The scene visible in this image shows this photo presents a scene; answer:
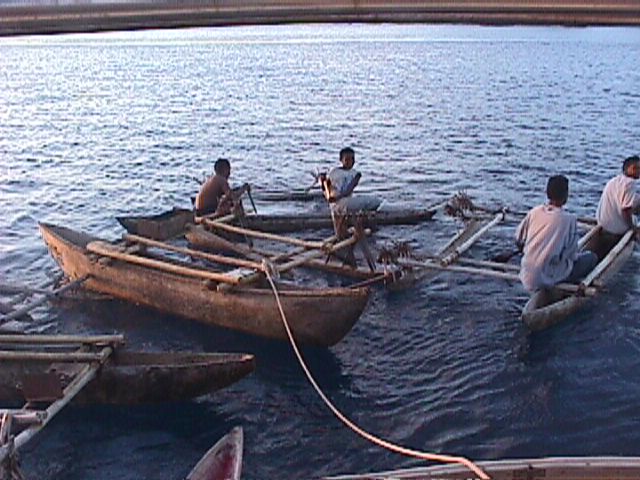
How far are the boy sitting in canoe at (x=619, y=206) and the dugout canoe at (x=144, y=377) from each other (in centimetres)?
755

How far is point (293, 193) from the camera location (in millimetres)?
20391

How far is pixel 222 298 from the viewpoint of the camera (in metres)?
11.4

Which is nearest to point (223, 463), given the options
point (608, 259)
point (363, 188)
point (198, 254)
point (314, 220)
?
point (198, 254)

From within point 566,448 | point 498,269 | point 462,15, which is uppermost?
point 462,15

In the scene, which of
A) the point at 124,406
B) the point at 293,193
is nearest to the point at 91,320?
the point at 124,406

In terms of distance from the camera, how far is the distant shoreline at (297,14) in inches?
444

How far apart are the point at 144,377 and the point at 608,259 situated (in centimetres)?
749

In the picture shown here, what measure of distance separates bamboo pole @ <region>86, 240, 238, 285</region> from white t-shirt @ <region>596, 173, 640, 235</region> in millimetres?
6818

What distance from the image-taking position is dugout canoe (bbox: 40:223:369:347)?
10539mm

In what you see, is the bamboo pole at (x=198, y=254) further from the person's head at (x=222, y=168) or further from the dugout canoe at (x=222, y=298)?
the person's head at (x=222, y=168)

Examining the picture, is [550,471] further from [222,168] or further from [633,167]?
[222,168]

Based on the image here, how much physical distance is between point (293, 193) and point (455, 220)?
15.4 ft

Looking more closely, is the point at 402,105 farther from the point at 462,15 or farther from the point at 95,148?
the point at 462,15

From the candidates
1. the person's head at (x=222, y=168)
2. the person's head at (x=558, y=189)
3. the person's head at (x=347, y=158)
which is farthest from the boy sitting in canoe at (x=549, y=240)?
the person's head at (x=222, y=168)
